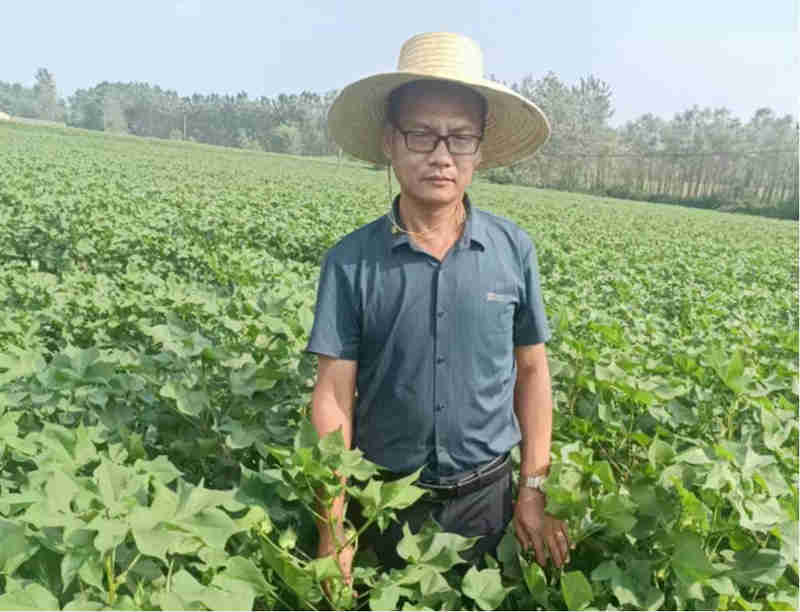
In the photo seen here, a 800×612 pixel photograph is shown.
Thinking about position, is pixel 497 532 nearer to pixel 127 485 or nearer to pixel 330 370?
pixel 330 370

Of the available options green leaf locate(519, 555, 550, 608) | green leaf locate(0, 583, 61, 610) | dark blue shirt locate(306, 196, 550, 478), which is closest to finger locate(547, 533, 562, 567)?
green leaf locate(519, 555, 550, 608)

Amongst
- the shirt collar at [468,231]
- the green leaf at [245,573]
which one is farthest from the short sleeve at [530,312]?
the green leaf at [245,573]

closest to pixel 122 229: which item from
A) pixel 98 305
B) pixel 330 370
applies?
pixel 98 305

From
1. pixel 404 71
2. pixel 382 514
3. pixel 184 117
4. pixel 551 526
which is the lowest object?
pixel 551 526

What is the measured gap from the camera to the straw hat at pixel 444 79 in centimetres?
178

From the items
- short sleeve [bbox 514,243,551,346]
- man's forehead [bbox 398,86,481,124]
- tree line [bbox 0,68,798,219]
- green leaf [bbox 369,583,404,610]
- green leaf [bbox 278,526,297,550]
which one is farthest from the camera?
tree line [bbox 0,68,798,219]

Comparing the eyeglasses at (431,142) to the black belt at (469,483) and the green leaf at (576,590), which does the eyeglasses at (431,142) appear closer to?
the black belt at (469,483)

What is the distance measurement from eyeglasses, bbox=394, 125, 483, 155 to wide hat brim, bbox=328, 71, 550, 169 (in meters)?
0.14

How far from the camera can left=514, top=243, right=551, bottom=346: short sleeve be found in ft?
6.27

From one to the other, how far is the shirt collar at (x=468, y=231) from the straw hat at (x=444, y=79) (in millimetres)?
319

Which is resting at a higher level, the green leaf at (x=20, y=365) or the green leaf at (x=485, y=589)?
the green leaf at (x=20, y=365)

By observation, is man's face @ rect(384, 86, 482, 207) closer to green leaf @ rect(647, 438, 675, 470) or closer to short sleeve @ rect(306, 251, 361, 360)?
short sleeve @ rect(306, 251, 361, 360)

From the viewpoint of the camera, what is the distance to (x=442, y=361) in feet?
5.88

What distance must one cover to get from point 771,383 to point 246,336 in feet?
5.86
